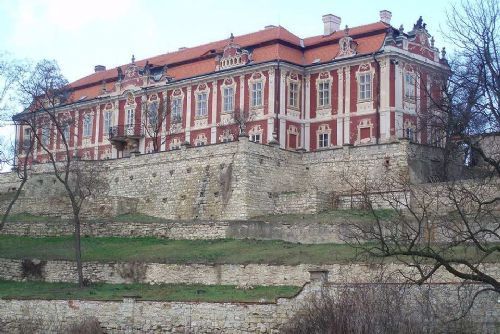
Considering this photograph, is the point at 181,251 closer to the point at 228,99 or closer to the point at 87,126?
the point at 228,99

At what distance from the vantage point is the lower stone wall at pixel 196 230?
128ft

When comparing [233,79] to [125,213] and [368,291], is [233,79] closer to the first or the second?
[125,213]

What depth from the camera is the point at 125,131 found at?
62.3 meters

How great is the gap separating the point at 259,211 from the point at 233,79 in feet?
45.0

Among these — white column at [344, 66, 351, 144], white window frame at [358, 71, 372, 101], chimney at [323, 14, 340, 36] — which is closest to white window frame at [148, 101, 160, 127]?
chimney at [323, 14, 340, 36]

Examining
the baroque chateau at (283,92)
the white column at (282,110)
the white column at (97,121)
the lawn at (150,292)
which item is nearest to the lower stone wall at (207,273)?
the lawn at (150,292)

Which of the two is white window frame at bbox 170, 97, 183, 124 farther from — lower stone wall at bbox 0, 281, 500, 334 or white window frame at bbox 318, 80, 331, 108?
lower stone wall at bbox 0, 281, 500, 334

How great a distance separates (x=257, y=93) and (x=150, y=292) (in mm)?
22384

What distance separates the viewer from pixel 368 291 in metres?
26.0

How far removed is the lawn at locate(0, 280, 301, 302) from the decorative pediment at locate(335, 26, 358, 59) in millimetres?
22068

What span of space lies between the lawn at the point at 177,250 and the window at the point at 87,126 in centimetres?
2010

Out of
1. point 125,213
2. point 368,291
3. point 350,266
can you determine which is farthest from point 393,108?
point 368,291

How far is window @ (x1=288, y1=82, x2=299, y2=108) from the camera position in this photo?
54.1 metres

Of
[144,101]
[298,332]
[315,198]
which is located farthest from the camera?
[144,101]
